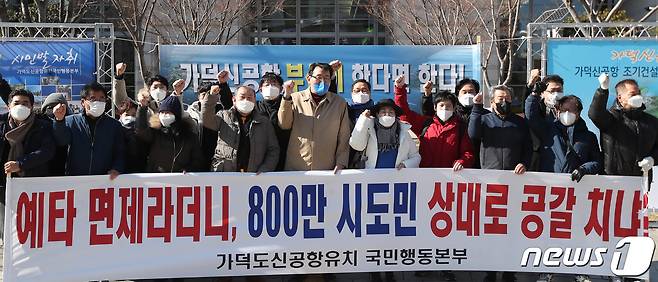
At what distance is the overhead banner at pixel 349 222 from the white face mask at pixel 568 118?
0.39 m

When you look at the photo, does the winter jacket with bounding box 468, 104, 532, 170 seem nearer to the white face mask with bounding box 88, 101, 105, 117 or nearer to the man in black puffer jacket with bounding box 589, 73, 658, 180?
the man in black puffer jacket with bounding box 589, 73, 658, 180

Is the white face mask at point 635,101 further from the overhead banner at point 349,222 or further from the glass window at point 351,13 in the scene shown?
the glass window at point 351,13

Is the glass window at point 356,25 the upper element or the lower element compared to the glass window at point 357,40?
upper

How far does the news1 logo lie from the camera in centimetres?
479

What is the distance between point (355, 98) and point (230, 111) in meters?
0.97

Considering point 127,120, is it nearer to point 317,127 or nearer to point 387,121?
point 317,127

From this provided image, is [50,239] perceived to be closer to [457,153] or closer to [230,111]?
[230,111]

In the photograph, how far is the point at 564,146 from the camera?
494 cm

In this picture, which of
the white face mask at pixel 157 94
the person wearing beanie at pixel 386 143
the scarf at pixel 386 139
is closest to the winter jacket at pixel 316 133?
the person wearing beanie at pixel 386 143

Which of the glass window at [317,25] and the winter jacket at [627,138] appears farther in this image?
the glass window at [317,25]

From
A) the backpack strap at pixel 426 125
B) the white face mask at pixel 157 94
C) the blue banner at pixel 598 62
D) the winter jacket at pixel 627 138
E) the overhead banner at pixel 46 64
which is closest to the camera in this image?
the winter jacket at pixel 627 138

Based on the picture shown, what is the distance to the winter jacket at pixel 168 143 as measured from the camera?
4.80 m

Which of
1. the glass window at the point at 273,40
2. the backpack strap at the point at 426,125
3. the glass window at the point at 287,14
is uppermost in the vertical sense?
the glass window at the point at 287,14

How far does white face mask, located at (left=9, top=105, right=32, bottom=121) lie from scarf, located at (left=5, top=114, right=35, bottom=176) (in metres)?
0.04
